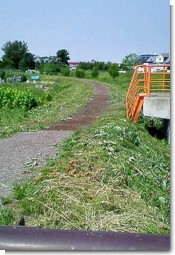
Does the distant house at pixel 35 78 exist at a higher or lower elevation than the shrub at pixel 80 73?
lower

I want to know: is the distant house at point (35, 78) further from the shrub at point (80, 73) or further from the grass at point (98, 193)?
the grass at point (98, 193)

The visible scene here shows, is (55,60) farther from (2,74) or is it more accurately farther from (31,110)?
(2,74)

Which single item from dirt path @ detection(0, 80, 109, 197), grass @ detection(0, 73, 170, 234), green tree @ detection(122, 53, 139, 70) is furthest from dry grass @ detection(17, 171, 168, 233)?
green tree @ detection(122, 53, 139, 70)

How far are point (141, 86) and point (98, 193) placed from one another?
231 inches

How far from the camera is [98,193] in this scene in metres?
3.56

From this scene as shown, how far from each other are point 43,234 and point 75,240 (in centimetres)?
15

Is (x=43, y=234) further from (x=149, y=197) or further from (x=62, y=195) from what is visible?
(x=149, y=197)

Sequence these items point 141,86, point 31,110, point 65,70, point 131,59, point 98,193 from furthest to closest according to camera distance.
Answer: point 65,70 → point 31,110 → point 141,86 → point 131,59 → point 98,193

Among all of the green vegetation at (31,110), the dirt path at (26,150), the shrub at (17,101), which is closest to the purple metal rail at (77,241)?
the dirt path at (26,150)

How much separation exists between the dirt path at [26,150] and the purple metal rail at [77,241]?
2.19m

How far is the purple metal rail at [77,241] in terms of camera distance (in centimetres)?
162

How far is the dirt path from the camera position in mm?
4504

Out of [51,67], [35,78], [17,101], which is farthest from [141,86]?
[35,78]

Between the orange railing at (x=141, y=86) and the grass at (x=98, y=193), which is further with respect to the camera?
the orange railing at (x=141, y=86)
